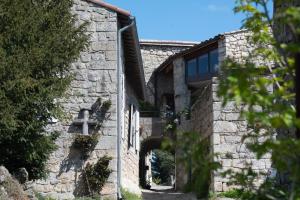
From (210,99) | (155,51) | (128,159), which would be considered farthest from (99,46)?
(155,51)

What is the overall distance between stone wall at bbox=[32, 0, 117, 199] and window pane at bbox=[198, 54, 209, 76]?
954 centimetres

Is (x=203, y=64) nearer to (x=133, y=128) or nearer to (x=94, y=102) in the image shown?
(x=133, y=128)

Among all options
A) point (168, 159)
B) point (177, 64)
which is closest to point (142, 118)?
point (177, 64)

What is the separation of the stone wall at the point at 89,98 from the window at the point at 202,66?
912cm

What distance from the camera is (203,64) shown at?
21.4m

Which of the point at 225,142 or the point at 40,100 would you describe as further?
the point at 225,142

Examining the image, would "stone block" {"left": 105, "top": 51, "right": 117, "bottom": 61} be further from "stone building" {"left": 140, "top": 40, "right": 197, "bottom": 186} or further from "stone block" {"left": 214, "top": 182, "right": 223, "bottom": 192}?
"stone building" {"left": 140, "top": 40, "right": 197, "bottom": 186}

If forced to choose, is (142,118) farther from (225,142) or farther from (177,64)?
(225,142)

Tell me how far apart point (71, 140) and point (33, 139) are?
2.45m

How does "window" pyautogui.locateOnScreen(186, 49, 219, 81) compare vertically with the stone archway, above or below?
above

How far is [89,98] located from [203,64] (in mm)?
10245

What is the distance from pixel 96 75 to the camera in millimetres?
11977

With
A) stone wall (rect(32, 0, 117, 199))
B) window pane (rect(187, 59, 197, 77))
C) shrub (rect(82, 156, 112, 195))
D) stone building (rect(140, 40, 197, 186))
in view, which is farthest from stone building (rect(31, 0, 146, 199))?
stone building (rect(140, 40, 197, 186))

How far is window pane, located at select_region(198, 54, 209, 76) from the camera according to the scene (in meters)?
21.3
